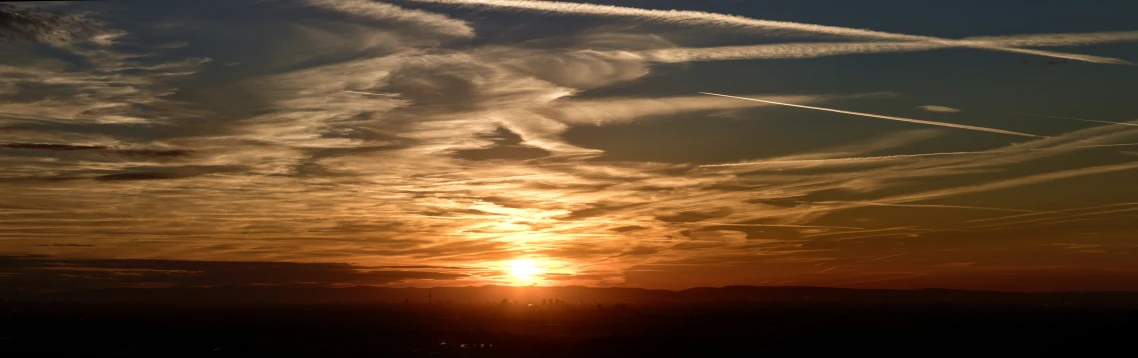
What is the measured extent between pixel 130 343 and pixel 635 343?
84.2m

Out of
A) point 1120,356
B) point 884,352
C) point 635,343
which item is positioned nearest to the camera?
point 1120,356

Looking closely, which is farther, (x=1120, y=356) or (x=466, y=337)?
(x=466, y=337)

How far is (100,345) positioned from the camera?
13675cm

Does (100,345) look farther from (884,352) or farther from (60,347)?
(884,352)

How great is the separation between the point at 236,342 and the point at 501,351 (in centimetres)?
4999

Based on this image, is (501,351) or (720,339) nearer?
(501,351)

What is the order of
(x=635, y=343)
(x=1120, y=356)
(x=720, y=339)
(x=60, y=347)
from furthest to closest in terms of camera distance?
(x=720, y=339) → (x=635, y=343) → (x=60, y=347) → (x=1120, y=356)

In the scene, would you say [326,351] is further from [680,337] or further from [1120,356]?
[1120,356]

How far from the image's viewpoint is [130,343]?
464 ft

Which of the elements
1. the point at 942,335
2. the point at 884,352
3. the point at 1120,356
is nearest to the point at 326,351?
the point at 884,352

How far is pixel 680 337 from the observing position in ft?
501

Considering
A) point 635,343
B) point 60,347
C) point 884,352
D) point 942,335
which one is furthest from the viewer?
point 942,335

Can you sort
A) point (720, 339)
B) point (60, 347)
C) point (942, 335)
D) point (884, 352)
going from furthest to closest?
point (942, 335) < point (720, 339) < point (60, 347) < point (884, 352)

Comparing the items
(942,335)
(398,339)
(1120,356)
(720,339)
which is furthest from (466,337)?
(1120,356)
